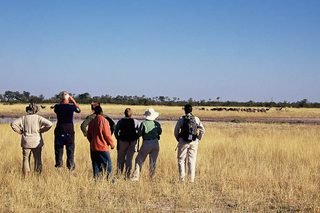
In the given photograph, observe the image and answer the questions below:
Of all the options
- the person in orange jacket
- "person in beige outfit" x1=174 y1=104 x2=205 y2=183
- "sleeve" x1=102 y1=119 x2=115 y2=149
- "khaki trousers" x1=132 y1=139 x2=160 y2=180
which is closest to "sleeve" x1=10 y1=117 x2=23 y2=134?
the person in orange jacket

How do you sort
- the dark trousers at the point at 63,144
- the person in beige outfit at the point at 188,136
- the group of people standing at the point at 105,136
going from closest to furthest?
the group of people standing at the point at 105,136 → the person in beige outfit at the point at 188,136 → the dark trousers at the point at 63,144

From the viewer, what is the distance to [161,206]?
8.09m

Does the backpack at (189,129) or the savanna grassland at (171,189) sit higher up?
the backpack at (189,129)

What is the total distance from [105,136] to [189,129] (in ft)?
5.88

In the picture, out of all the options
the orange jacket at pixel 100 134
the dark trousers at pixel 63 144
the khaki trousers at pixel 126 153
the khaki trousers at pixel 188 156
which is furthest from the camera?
the khaki trousers at pixel 126 153

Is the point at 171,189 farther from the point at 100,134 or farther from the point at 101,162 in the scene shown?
the point at 100,134

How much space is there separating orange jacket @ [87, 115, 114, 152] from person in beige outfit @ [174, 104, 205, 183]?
1535mm

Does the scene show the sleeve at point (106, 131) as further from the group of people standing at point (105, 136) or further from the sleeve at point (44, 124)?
the sleeve at point (44, 124)

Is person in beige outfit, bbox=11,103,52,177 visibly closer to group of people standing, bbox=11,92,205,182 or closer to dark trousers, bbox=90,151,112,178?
group of people standing, bbox=11,92,205,182

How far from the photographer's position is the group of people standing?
32.4 ft

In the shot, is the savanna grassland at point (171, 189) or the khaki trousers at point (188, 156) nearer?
the savanna grassland at point (171, 189)

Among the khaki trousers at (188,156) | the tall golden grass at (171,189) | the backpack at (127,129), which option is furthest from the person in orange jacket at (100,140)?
the khaki trousers at (188,156)

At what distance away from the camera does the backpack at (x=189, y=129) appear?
10.1 m

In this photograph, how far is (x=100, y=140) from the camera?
9812mm
